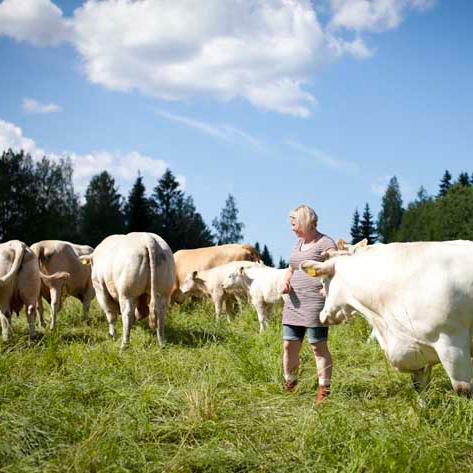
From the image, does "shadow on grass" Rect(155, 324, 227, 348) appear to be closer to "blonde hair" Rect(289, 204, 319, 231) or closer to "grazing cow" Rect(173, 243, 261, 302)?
"blonde hair" Rect(289, 204, 319, 231)

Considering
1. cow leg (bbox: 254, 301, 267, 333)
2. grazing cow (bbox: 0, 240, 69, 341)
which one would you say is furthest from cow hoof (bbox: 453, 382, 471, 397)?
grazing cow (bbox: 0, 240, 69, 341)

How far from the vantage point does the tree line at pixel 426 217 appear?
63844 millimetres

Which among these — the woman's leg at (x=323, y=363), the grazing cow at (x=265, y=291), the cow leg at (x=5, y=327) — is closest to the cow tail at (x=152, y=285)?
the cow leg at (x=5, y=327)

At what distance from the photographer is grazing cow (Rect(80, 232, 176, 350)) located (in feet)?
30.2

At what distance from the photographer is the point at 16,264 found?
973cm

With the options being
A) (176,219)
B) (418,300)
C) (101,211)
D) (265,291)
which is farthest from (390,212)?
(418,300)

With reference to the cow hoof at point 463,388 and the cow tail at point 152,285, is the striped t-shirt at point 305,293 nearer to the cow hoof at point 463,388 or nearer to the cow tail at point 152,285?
the cow hoof at point 463,388

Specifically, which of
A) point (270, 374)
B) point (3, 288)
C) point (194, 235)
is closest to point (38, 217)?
point (194, 235)

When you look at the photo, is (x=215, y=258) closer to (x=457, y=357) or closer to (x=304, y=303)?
(x=304, y=303)

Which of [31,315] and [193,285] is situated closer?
[31,315]

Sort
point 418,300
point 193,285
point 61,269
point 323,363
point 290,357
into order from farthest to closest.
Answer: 1. point 193,285
2. point 61,269
3. point 290,357
4. point 323,363
5. point 418,300

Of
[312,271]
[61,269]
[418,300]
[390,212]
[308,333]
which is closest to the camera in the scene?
[418,300]

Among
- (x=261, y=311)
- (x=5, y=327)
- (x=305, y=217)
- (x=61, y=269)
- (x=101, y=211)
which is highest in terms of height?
(x=101, y=211)

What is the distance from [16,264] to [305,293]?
18.2ft
